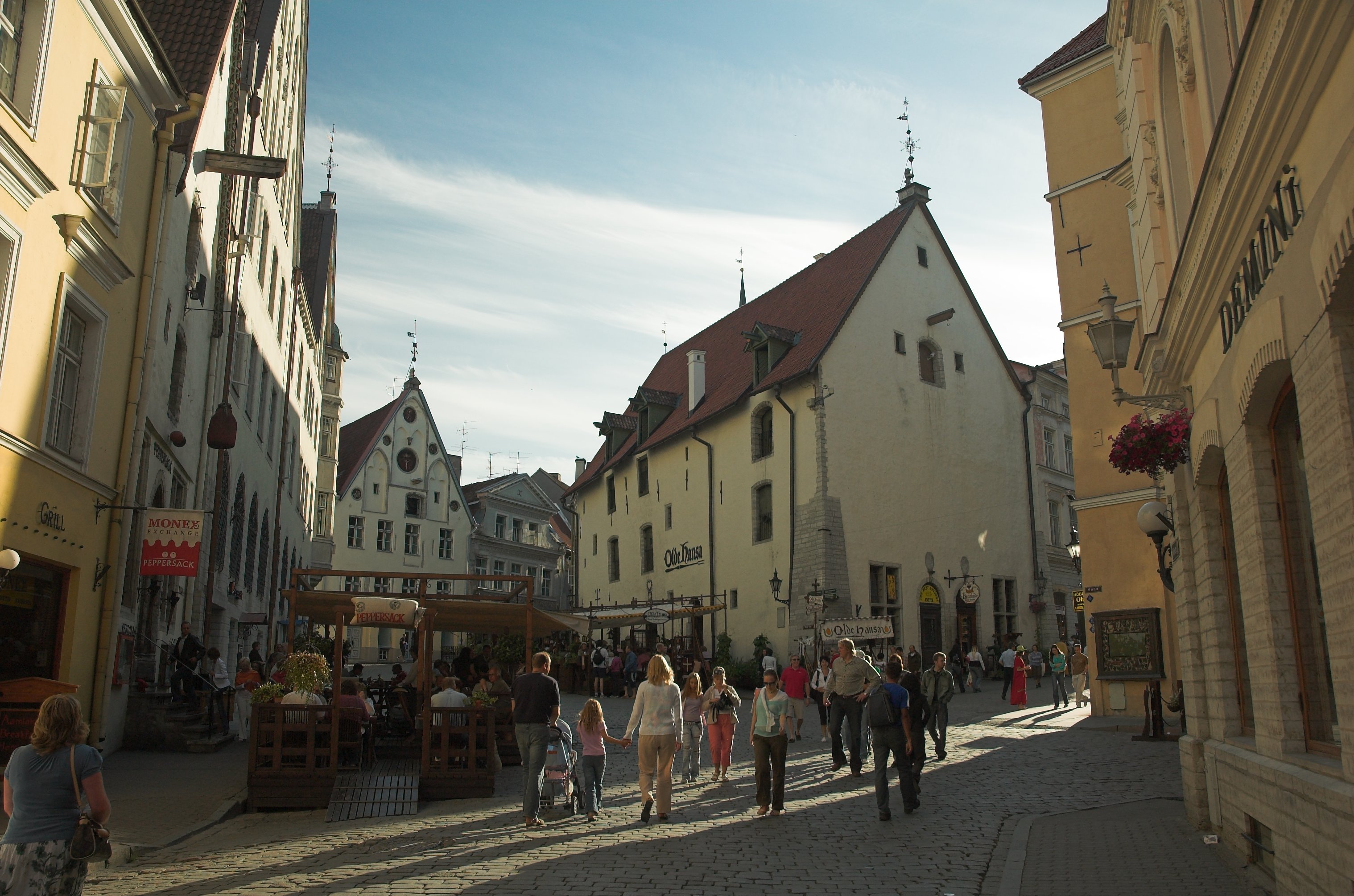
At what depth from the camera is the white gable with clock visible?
51094mm

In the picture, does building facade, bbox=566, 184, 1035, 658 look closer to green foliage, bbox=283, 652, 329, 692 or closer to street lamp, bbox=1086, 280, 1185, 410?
street lamp, bbox=1086, 280, 1185, 410

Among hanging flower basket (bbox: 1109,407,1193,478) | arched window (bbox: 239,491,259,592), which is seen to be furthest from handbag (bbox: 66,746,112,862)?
arched window (bbox: 239,491,259,592)

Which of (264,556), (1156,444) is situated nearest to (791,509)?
(264,556)

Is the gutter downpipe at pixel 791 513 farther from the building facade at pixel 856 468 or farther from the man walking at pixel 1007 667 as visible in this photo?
the man walking at pixel 1007 667

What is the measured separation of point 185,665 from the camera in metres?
16.7

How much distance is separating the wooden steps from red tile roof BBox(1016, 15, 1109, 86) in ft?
62.6

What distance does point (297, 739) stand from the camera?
447 inches

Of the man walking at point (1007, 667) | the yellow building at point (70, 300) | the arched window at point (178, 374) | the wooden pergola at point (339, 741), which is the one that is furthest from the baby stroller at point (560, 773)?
the man walking at point (1007, 667)

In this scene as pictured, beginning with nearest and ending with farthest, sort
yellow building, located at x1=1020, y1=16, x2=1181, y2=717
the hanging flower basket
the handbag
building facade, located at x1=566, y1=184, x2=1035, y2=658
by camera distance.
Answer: the handbag, the hanging flower basket, yellow building, located at x1=1020, y1=16, x2=1181, y2=717, building facade, located at x1=566, y1=184, x2=1035, y2=658

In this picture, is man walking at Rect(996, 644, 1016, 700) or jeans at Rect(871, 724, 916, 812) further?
man walking at Rect(996, 644, 1016, 700)

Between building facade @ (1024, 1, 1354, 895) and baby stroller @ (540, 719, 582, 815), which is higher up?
building facade @ (1024, 1, 1354, 895)

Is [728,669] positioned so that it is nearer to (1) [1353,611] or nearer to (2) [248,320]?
(2) [248,320]

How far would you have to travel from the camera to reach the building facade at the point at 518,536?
2301 inches

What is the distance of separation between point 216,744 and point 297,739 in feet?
18.3
